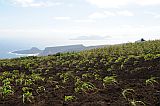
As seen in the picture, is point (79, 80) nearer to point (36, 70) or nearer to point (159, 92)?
point (159, 92)

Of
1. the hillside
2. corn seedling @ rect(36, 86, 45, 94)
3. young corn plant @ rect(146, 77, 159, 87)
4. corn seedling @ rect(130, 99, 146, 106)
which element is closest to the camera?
corn seedling @ rect(130, 99, 146, 106)

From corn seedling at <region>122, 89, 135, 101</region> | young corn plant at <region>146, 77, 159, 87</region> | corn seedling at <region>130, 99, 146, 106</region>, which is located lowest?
corn seedling at <region>130, 99, 146, 106</region>

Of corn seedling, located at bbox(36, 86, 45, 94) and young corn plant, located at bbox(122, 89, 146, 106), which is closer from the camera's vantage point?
young corn plant, located at bbox(122, 89, 146, 106)

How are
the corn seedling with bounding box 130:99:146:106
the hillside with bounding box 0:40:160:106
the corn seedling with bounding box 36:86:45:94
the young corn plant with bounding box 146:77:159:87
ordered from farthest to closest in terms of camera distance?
the corn seedling with bounding box 36:86:45:94
the young corn plant with bounding box 146:77:159:87
the hillside with bounding box 0:40:160:106
the corn seedling with bounding box 130:99:146:106

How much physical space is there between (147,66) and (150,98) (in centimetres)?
412

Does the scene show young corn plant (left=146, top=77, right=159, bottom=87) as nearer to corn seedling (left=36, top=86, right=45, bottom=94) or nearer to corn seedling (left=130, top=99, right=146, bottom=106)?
corn seedling (left=130, top=99, right=146, bottom=106)

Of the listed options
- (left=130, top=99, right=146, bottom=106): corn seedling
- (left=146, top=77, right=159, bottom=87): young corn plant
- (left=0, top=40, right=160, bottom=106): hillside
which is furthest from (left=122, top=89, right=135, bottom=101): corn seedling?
(left=146, top=77, right=159, bottom=87): young corn plant

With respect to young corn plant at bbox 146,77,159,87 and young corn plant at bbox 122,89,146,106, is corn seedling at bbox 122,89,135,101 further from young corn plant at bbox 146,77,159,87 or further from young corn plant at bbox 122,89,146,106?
young corn plant at bbox 146,77,159,87

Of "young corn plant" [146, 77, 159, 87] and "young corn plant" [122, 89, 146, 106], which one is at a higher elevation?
"young corn plant" [146, 77, 159, 87]

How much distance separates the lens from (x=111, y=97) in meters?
8.58

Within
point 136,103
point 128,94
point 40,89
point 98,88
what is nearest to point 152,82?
point 128,94

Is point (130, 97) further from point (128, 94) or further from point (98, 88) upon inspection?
point (98, 88)

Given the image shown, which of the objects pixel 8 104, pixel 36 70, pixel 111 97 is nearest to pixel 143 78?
pixel 111 97

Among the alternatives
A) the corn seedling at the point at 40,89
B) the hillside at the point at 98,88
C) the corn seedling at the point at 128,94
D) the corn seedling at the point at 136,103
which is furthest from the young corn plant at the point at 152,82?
the corn seedling at the point at 40,89
